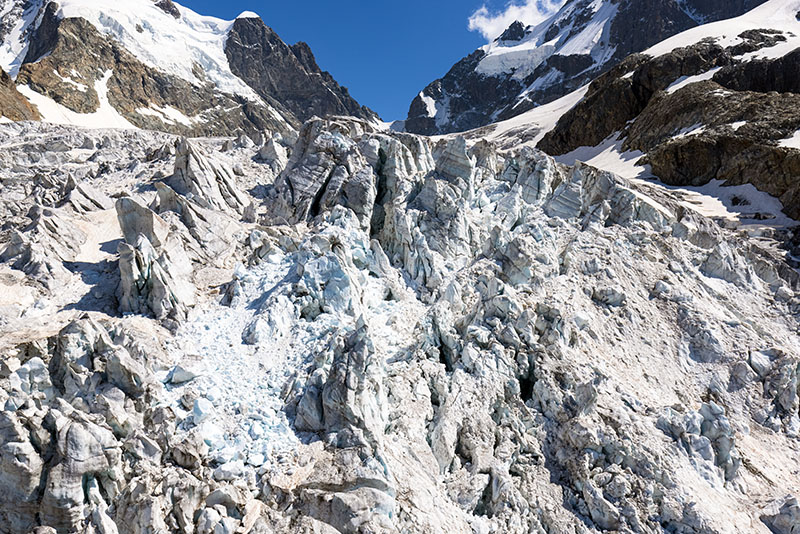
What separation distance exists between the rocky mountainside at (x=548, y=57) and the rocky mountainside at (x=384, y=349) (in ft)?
396

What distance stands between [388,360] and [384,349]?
597 mm

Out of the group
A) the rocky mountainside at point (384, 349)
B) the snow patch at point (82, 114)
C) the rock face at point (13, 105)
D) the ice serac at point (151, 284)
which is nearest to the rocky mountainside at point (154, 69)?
the snow patch at point (82, 114)

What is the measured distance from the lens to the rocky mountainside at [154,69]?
89.6 m

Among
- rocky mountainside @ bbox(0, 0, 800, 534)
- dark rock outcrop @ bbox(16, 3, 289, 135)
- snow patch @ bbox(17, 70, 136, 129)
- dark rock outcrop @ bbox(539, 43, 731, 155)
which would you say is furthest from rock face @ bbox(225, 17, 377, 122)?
rocky mountainside @ bbox(0, 0, 800, 534)

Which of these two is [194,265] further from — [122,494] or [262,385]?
[122,494]

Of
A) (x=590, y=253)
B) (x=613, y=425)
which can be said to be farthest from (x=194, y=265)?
(x=590, y=253)

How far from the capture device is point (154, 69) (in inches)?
4392

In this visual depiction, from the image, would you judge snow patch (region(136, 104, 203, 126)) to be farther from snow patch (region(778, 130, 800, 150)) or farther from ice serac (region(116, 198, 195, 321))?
snow patch (region(778, 130, 800, 150))

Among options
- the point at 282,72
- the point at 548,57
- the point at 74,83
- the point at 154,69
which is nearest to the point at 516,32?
the point at 548,57

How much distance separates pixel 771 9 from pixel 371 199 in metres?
101

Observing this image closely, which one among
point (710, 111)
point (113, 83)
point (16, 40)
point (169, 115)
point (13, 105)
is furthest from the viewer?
point (16, 40)

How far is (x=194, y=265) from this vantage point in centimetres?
1783

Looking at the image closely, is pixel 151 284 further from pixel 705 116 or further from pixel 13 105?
A: pixel 13 105

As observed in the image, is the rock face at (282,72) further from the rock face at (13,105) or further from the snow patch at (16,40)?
the rock face at (13,105)
